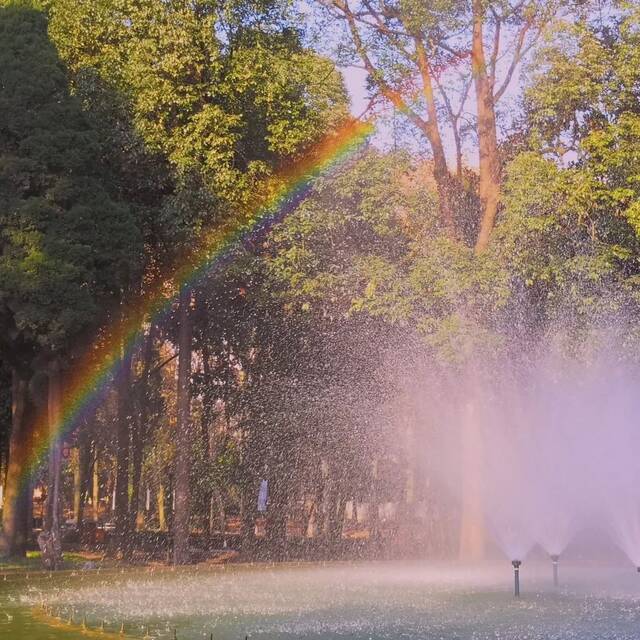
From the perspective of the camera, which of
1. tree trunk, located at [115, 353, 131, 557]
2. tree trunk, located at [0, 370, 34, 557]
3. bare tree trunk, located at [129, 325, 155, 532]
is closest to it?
tree trunk, located at [0, 370, 34, 557]

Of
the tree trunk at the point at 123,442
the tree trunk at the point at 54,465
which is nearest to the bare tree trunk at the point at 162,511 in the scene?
the tree trunk at the point at 123,442

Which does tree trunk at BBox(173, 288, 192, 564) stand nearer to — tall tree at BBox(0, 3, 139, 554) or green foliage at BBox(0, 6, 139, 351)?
tall tree at BBox(0, 3, 139, 554)

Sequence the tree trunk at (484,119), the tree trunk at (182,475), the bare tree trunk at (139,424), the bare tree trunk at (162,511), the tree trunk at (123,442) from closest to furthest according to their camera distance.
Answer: the tree trunk at (182,475), the tree trunk at (484,119), the tree trunk at (123,442), the bare tree trunk at (139,424), the bare tree trunk at (162,511)

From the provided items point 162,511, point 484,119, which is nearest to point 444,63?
point 484,119

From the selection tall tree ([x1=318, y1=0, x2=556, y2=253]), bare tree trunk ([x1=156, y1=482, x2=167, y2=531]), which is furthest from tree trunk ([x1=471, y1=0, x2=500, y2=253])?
bare tree trunk ([x1=156, y1=482, x2=167, y2=531])

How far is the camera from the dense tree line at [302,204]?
2655 centimetres

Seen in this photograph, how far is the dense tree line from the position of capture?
2655 cm

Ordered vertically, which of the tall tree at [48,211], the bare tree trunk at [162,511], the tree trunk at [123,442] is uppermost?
the tall tree at [48,211]

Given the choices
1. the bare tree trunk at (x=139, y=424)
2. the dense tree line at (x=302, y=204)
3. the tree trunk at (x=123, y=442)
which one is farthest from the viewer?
the bare tree trunk at (x=139, y=424)

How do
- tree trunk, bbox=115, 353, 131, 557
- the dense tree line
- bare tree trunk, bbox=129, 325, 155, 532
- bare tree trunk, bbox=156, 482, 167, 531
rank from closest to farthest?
the dense tree line < tree trunk, bbox=115, 353, 131, 557 < bare tree trunk, bbox=129, 325, 155, 532 < bare tree trunk, bbox=156, 482, 167, 531

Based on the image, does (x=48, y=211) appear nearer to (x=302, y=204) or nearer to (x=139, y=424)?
(x=302, y=204)

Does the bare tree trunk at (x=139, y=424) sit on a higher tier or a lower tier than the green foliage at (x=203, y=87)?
lower

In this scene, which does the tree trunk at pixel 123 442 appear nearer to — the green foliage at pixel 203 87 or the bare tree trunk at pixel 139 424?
the bare tree trunk at pixel 139 424

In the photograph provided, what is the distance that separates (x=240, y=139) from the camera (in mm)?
30109
